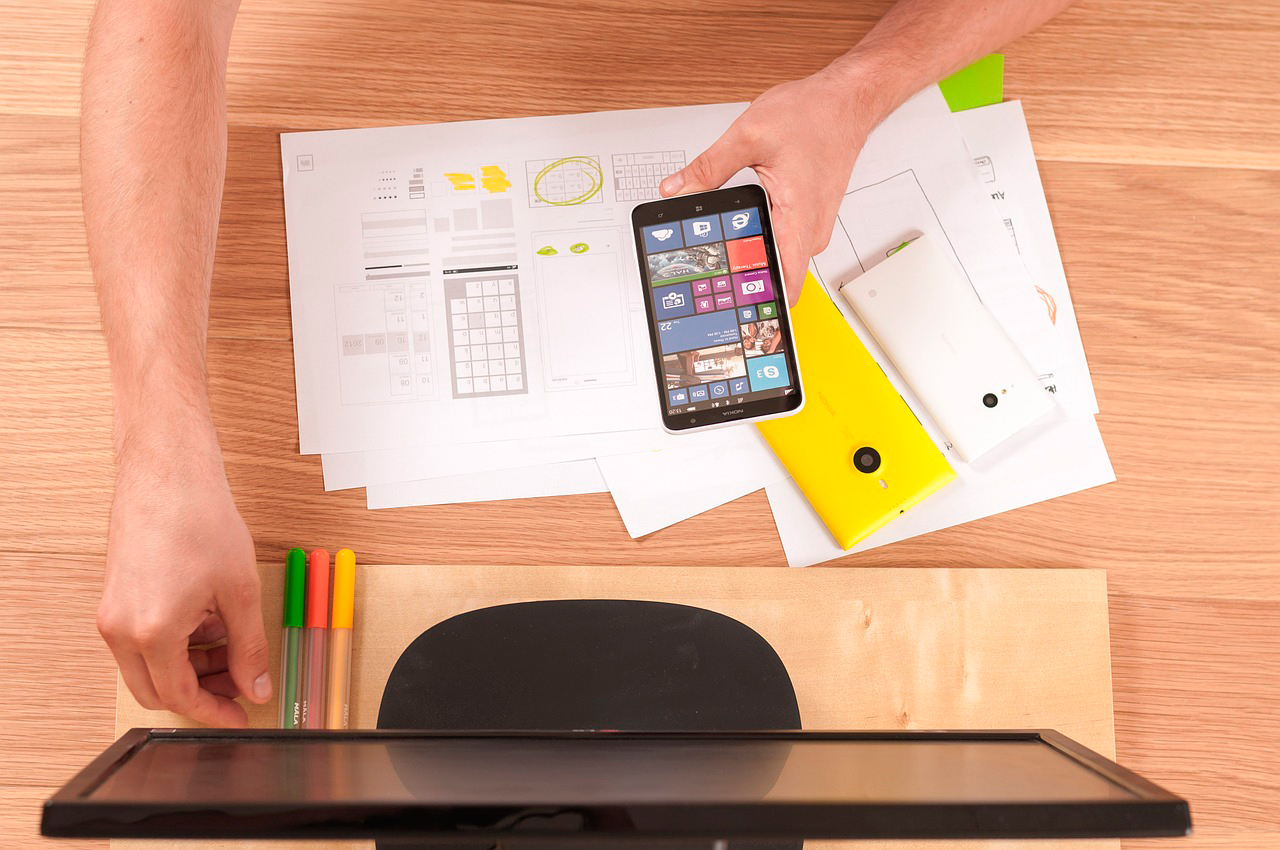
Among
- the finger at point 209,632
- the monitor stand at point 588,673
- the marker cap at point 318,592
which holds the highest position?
the marker cap at point 318,592

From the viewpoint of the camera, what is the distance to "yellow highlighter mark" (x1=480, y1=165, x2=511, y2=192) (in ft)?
2.49

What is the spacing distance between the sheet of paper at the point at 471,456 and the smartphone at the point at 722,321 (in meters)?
0.07

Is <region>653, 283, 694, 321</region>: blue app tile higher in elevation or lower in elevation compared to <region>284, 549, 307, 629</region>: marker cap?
higher

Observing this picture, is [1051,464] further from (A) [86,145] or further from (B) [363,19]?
(A) [86,145]

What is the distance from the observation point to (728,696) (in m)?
0.64

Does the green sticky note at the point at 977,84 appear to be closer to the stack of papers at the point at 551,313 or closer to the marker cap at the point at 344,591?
the stack of papers at the point at 551,313

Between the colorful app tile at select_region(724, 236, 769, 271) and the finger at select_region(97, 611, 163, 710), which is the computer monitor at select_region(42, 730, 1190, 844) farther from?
the colorful app tile at select_region(724, 236, 769, 271)

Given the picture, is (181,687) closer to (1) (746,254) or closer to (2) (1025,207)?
(1) (746,254)

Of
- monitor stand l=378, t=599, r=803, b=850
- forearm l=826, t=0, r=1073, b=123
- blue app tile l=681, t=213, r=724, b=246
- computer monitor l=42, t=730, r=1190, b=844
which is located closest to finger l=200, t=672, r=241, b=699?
monitor stand l=378, t=599, r=803, b=850

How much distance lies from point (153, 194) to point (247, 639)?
337 mm

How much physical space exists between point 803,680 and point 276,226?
575 mm

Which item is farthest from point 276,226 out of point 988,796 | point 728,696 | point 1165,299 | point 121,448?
point 1165,299

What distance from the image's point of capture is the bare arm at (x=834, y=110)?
68 cm

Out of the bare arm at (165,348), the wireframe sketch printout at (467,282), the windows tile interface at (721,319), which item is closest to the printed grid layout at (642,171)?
the wireframe sketch printout at (467,282)
